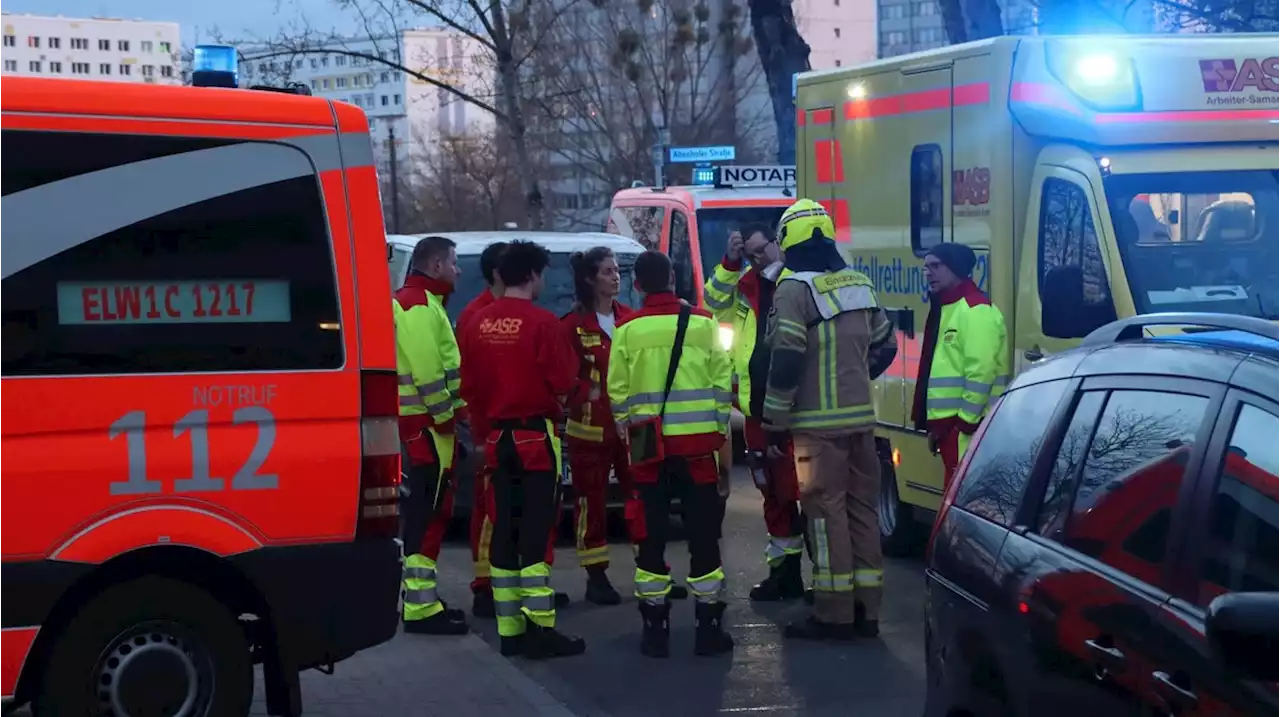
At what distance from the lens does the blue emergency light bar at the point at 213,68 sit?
635 centimetres

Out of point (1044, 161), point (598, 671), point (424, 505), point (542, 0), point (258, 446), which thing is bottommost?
point (598, 671)

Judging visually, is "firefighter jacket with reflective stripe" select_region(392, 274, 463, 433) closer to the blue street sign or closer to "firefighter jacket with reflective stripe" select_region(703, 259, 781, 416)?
"firefighter jacket with reflective stripe" select_region(703, 259, 781, 416)

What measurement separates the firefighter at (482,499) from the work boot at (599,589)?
2.04ft

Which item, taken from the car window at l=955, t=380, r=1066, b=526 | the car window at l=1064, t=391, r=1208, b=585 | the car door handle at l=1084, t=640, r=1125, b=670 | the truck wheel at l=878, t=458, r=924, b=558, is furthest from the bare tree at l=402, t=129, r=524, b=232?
the car door handle at l=1084, t=640, r=1125, b=670

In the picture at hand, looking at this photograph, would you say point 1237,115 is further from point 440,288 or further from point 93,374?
point 93,374

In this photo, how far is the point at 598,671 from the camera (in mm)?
7918

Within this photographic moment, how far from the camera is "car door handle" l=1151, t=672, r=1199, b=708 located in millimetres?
3348

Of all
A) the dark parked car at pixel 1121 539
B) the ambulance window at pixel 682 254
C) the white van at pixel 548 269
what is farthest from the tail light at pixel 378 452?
the ambulance window at pixel 682 254

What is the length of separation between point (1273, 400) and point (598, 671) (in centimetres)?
490

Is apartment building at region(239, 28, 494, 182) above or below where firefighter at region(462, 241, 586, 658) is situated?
above

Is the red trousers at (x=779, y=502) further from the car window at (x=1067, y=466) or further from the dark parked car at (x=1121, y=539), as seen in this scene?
the car window at (x=1067, y=466)

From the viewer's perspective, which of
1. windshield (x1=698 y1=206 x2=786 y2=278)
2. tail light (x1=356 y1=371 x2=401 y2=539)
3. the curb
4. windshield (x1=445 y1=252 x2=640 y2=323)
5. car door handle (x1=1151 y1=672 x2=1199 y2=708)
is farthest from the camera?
windshield (x1=698 y1=206 x2=786 y2=278)

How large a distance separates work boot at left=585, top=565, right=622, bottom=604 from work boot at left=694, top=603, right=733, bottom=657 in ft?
4.33

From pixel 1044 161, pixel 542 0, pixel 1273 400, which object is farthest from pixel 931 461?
pixel 542 0
